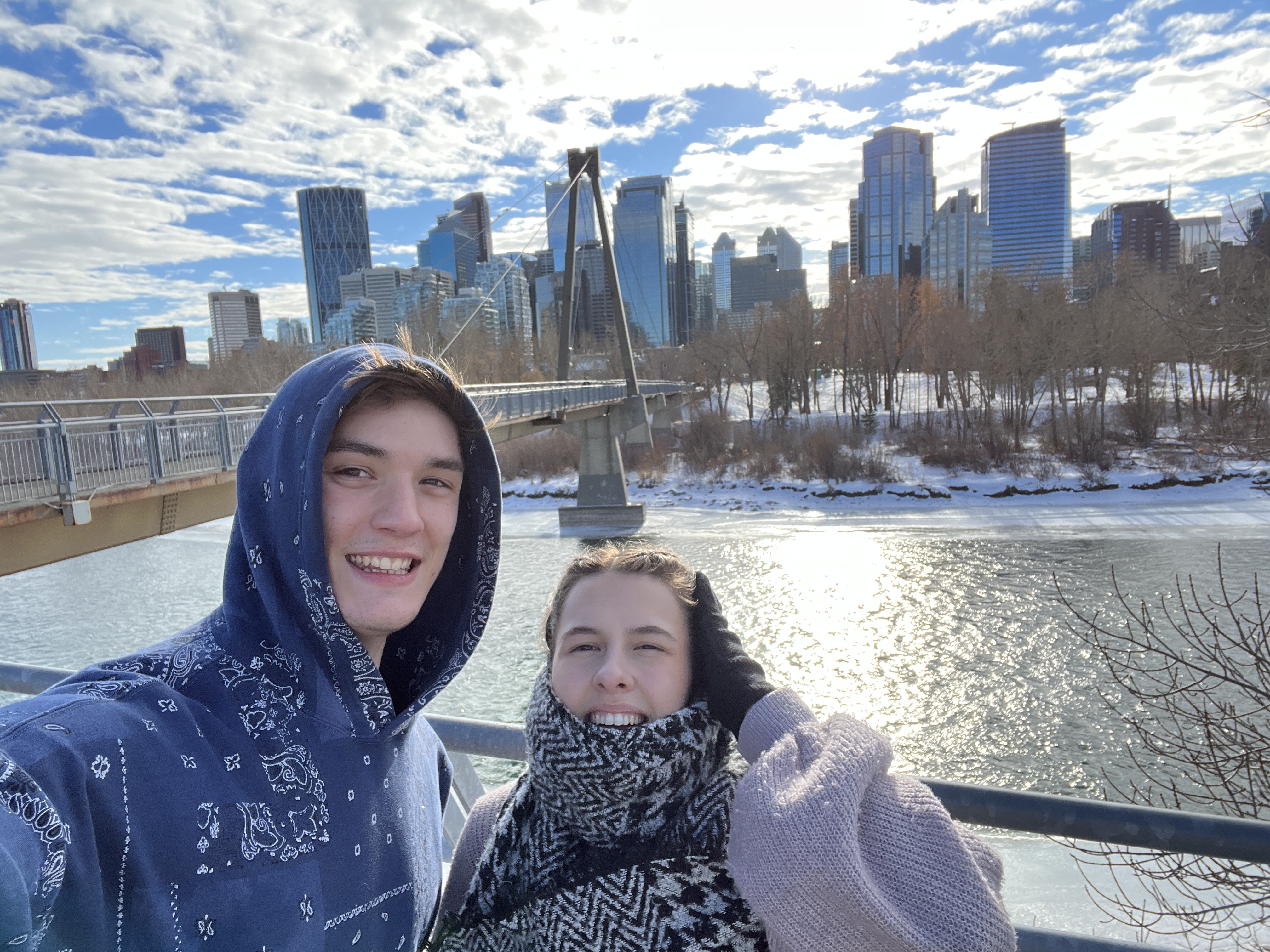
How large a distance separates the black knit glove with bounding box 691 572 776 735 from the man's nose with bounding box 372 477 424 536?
0.63 metres

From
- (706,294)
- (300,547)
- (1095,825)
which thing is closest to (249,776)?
(300,547)

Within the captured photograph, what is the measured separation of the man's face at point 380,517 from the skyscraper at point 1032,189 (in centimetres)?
17503

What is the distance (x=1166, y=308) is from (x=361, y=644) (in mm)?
7896

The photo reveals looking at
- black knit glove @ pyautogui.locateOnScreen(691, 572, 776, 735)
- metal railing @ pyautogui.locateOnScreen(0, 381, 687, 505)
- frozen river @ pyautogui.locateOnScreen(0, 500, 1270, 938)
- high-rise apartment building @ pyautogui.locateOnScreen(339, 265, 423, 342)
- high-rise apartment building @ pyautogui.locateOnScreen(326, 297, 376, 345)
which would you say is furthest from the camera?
high-rise apartment building @ pyautogui.locateOnScreen(339, 265, 423, 342)

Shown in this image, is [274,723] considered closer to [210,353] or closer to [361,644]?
[361,644]

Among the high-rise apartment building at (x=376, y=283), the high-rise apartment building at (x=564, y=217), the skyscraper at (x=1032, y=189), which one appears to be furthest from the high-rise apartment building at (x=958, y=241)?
the high-rise apartment building at (x=376, y=283)

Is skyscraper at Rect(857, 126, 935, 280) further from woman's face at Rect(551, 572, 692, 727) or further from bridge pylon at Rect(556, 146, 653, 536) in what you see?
woman's face at Rect(551, 572, 692, 727)

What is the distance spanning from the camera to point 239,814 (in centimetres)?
109

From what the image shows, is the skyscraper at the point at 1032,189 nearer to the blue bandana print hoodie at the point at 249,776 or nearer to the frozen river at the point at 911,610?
the frozen river at the point at 911,610

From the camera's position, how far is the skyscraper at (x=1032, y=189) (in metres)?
154

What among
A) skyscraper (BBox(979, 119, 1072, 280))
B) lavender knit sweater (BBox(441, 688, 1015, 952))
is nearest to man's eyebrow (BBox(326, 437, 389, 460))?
lavender knit sweater (BBox(441, 688, 1015, 952))

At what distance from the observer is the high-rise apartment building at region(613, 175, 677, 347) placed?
91500 mm

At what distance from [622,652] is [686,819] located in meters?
0.35

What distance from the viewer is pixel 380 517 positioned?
4.57ft
